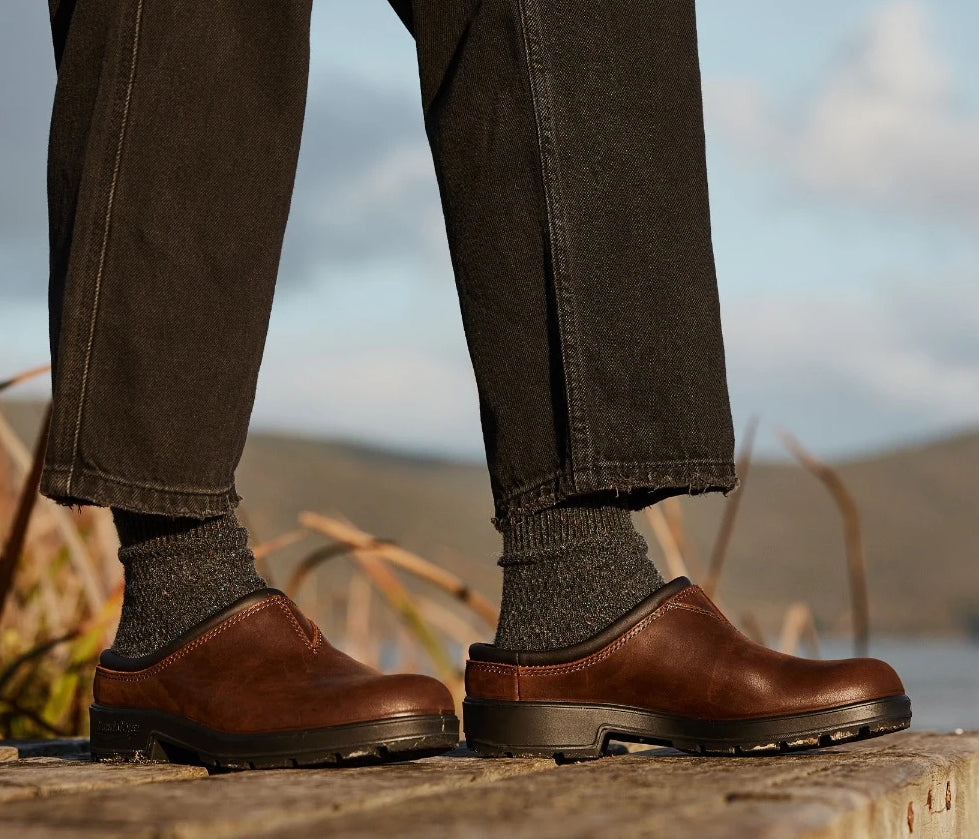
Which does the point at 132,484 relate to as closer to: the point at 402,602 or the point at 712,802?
the point at 712,802

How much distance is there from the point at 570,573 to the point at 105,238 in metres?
0.43

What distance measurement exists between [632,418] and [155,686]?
0.42 m

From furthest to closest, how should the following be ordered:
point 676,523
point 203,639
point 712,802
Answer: point 676,523
point 203,639
point 712,802

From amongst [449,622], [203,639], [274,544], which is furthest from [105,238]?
[449,622]

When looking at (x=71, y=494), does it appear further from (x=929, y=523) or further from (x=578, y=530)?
(x=929, y=523)

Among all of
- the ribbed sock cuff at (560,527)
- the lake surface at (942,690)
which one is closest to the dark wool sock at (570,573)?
the ribbed sock cuff at (560,527)

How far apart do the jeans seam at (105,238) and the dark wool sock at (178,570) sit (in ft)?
0.34

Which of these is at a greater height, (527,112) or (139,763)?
(527,112)

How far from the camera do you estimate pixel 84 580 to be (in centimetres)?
183

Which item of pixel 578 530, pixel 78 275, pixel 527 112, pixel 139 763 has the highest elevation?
pixel 527 112

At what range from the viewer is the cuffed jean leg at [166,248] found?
96 cm

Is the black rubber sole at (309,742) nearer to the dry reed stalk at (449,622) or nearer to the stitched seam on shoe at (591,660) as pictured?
the stitched seam on shoe at (591,660)

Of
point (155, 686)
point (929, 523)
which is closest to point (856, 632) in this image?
point (155, 686)

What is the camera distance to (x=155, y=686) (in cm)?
102
